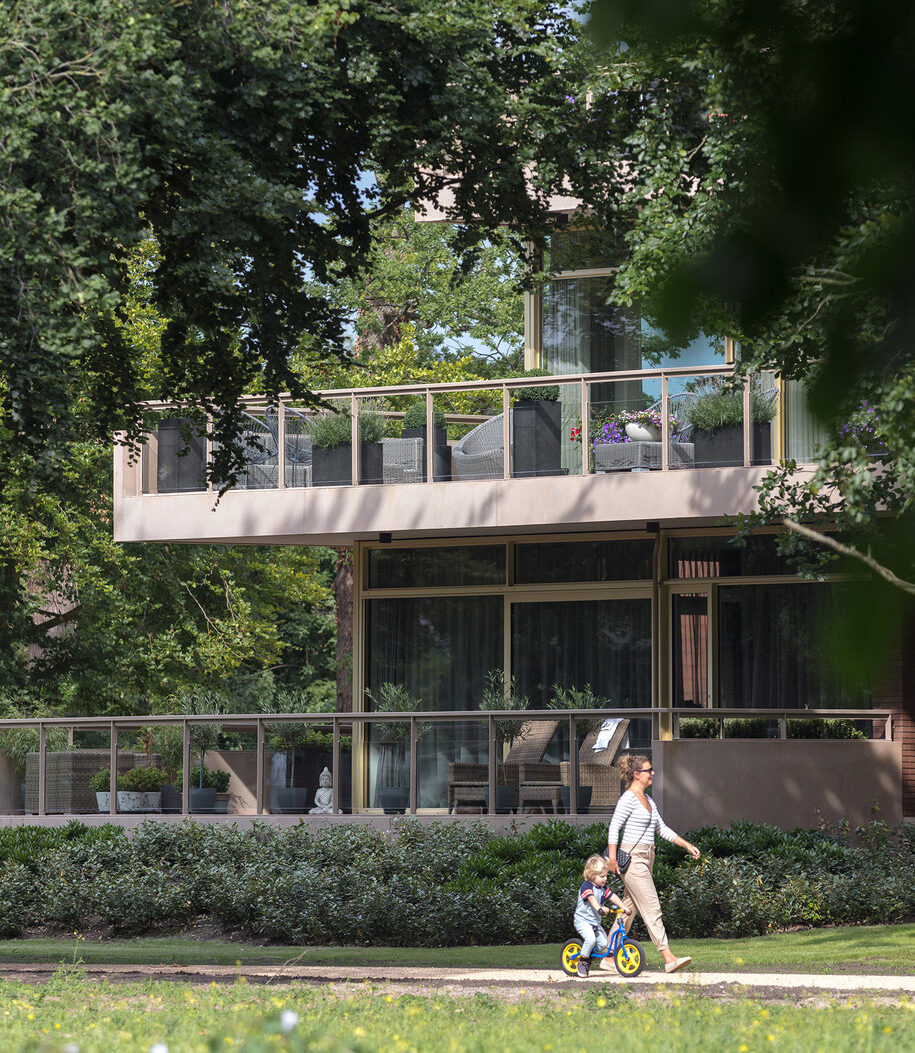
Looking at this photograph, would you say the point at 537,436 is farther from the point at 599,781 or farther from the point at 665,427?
the point at 599,781

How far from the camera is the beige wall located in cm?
1548

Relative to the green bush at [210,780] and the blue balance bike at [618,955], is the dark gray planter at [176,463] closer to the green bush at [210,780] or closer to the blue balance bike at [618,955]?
the green bush at [210,780]

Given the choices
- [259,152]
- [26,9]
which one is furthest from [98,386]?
[26,9]

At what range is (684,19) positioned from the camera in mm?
1983

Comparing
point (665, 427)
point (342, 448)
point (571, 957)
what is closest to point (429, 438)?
point (342, 448)

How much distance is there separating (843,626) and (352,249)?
12167 millimetres

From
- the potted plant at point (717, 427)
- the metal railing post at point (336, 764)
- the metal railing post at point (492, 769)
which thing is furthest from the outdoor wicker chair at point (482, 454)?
the metal railing post at point (336, 764)

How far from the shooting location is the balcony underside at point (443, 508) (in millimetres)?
17219

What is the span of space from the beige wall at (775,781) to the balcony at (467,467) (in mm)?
2738

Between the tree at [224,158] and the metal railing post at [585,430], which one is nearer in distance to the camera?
the tree at [224,158]

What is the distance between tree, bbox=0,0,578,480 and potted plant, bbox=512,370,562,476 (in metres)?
3.63

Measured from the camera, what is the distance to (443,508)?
719 inches

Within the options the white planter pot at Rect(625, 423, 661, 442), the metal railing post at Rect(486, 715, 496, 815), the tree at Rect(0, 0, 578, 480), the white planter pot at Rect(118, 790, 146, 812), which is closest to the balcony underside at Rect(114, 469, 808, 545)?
the white planter pot at Rect(625, 423, 661, 442)

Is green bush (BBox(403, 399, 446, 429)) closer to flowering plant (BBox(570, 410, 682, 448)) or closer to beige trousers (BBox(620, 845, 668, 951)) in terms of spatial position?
flowering plant (BBox(570, 410, 682, 448))
